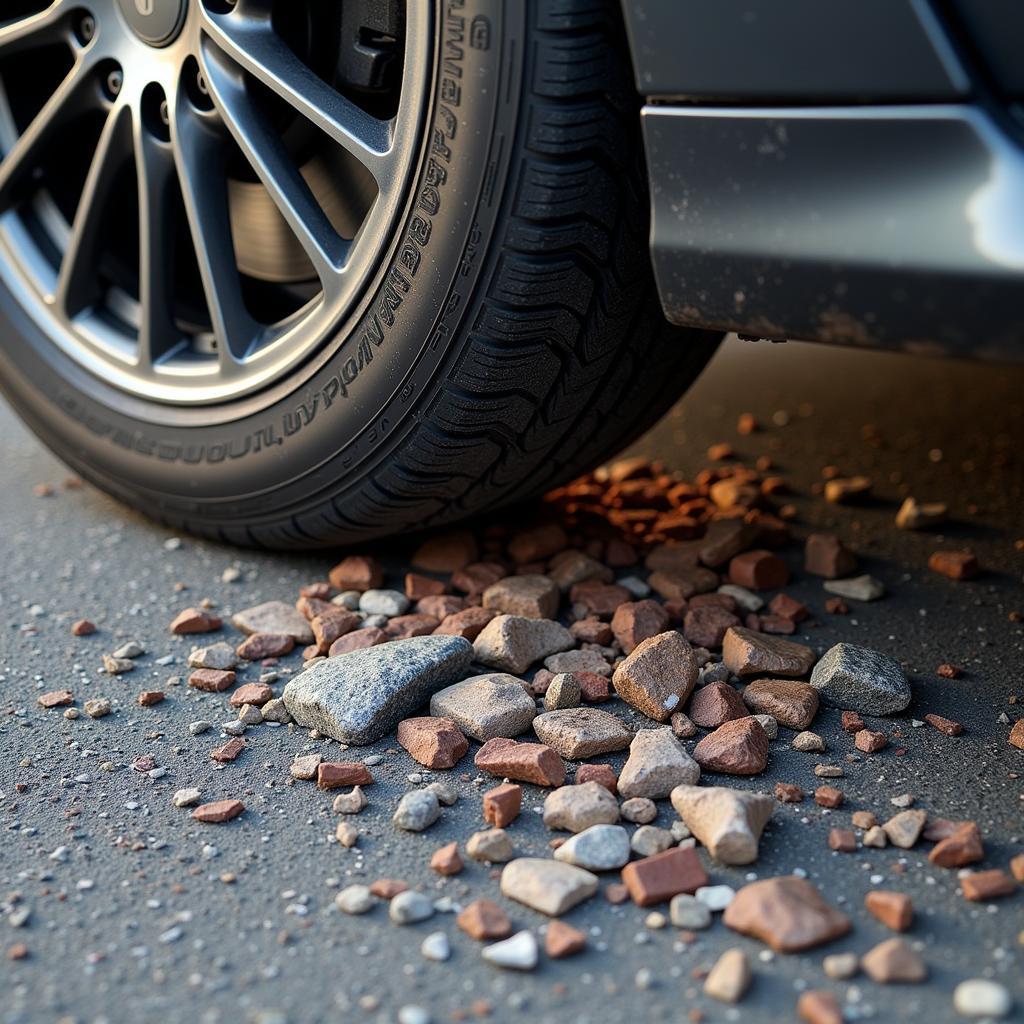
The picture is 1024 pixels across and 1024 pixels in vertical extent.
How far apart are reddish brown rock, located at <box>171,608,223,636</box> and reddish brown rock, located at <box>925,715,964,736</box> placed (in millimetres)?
987

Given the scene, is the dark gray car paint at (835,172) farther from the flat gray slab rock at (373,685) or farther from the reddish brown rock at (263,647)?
the reddish brown rock at (263,647)

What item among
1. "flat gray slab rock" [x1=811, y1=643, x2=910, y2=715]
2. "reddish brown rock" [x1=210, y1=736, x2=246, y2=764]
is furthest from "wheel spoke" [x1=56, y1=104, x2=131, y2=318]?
"flat gray slab rock" [x1=811, y1=643, x2=910, y2=715]

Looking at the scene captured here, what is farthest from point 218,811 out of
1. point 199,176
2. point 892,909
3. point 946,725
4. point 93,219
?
point 93,219

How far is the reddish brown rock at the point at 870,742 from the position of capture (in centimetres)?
141

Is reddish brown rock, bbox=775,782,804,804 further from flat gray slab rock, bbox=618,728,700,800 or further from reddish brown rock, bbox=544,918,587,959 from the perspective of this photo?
reddish brown rock, bbox=544,918,587,959

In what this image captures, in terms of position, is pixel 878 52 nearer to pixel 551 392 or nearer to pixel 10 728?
pixel 551 392

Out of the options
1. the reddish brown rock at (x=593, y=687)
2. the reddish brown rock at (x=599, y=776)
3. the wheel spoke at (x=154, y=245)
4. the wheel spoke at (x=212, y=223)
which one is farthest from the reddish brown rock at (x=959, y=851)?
the wheel spoke at (x=154, y=245)

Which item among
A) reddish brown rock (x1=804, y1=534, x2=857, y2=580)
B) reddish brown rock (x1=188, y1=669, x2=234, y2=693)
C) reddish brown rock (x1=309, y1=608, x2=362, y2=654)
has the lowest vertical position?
reddish brown rock (x1=188, y1=669, x2=234, y2=693)

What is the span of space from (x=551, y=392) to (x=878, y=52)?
644mm

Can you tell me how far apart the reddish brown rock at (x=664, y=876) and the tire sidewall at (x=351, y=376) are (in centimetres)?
70

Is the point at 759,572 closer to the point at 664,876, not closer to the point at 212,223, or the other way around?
the point at 664,876

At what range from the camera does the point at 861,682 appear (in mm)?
1496

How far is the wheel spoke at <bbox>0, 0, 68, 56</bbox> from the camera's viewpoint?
6.19 ft

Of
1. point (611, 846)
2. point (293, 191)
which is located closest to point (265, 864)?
point (611, 846)
